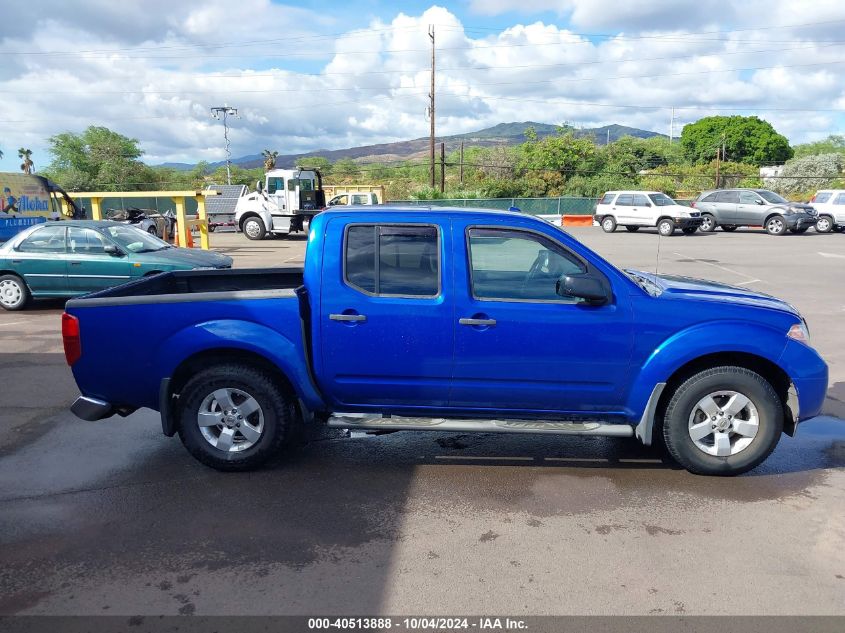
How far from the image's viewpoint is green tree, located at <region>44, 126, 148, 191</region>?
2445 inches

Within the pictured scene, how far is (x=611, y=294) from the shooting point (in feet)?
14.1

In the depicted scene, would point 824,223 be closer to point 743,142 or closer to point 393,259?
point 393,259

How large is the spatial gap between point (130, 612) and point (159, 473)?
1.67m

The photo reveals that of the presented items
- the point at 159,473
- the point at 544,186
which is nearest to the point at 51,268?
the point at 159,473

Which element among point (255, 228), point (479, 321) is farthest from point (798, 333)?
point (255, 228)

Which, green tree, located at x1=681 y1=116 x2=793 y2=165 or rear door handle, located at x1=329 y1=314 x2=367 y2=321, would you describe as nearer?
rear door handle, located at x1=329 y1=314 x2=367 y2=321

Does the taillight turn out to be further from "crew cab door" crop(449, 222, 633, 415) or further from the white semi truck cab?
the white semi truck cab

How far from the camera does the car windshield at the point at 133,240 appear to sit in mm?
10477

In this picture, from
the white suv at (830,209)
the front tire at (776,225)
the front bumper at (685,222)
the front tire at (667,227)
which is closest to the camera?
the front bumper at (685,222)

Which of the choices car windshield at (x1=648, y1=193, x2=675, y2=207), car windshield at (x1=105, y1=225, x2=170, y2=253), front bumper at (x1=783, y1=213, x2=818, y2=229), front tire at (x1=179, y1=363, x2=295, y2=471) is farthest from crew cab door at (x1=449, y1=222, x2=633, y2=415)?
front bumper at (x1=783, y1=213, x2=818, y2=229)

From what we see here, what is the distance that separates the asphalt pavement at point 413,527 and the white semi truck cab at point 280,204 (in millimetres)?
21073

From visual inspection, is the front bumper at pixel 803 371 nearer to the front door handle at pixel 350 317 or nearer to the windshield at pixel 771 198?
the front door handle at pixel 350 317

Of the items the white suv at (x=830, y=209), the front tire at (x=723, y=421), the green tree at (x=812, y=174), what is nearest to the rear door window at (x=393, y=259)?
the front tire at (x=723, y=421)

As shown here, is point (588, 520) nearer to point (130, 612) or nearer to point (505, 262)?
point (505, 262)
